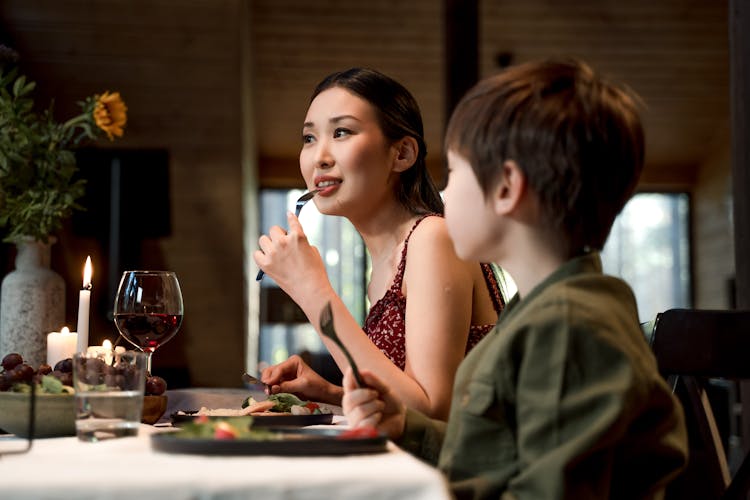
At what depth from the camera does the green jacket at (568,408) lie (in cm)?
103

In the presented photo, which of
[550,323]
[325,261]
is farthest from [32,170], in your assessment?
[325,261]

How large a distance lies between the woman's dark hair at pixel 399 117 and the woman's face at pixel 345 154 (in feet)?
0.06

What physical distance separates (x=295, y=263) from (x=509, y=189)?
49 cm

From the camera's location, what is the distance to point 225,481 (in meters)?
0.91

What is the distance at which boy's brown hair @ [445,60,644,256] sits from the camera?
1.16 m

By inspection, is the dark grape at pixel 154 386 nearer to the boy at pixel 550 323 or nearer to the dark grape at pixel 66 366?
the dark grape at pixel 66 366

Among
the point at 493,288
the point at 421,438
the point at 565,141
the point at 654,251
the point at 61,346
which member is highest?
the point at 654,251

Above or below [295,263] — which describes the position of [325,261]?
above

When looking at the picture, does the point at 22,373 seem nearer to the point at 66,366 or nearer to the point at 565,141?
the point at 66,366

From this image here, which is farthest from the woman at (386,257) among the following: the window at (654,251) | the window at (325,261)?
the window at (654,251)

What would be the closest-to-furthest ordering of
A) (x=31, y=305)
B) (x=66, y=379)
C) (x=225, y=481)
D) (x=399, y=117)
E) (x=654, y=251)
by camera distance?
(x=225, y=481) → (x=66, y=379) → (x=399, y=117) → (x=31, y=305) → (x=654, y=251)

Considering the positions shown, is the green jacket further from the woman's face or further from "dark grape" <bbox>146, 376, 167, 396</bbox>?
the woman's face

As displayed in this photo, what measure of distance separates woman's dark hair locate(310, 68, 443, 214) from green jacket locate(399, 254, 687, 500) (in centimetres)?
79

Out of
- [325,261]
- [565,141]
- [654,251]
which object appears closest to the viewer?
[565,141]
